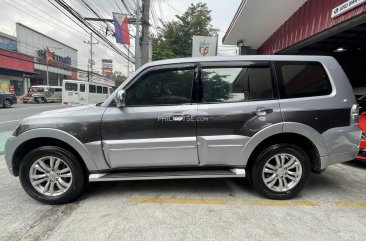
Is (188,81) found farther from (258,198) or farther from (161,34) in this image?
(161,34)

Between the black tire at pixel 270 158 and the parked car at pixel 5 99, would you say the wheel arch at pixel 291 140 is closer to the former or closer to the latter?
the black tire at pixel 270 158

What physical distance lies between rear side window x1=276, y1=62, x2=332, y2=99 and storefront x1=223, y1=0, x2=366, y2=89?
9.54 feet

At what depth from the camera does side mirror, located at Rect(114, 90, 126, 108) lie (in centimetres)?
338

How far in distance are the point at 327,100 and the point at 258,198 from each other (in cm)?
160

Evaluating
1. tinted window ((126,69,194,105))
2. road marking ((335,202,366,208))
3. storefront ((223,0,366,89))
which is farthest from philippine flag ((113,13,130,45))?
road marking ((335,202,366,208))

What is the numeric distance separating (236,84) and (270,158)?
3.57 feet

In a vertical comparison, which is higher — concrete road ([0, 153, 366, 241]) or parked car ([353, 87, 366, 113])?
parked car ([353, 87, 366, 113])

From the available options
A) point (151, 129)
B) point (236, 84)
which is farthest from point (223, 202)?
point (236, 84)

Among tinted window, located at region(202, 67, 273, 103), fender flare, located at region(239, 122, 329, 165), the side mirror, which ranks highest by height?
tinted window, located at region(202, 67, 273, 103)

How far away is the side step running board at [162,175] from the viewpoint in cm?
347

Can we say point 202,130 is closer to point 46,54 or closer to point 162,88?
point 162,88

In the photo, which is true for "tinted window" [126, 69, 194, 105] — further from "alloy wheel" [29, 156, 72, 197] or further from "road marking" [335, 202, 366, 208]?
"road marking" [335, 202, 366, 208]

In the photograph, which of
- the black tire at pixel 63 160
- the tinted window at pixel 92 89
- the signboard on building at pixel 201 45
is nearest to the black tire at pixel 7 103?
the tinted window at pixel 92 89

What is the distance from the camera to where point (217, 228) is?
2.90 m
